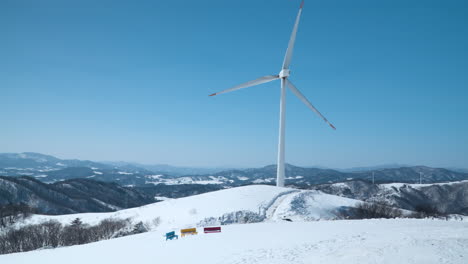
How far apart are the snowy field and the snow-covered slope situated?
44.9 ft

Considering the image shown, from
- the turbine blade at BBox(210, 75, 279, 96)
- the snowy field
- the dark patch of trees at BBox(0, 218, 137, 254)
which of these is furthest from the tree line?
the turbine blade at BBox(210, 75, 279, 96)

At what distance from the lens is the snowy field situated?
47.2 feet

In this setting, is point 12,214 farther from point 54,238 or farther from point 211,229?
point 211,229

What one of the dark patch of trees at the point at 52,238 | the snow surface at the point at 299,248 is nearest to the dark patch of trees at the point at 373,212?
the snow surface at the point at 299,248

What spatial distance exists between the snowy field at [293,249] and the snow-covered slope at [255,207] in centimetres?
1368

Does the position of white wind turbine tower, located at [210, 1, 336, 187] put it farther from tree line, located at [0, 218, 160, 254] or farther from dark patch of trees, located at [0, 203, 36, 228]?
dark patch of trees, located at [0, 203, 36, 228]

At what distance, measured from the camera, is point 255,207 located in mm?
40750

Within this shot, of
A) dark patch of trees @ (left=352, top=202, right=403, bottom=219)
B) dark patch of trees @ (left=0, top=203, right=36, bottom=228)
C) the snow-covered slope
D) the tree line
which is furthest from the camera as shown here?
dark patch of trees @ (left=0, top=203, right=36, bottom=228)

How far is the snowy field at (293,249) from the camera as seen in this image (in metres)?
14.4

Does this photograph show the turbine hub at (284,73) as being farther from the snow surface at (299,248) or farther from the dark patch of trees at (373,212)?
the snow surface at (299,248)

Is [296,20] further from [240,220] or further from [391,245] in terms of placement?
[391,245]

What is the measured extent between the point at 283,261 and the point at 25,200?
207 m

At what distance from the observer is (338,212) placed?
147 feet

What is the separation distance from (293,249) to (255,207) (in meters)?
24.5
